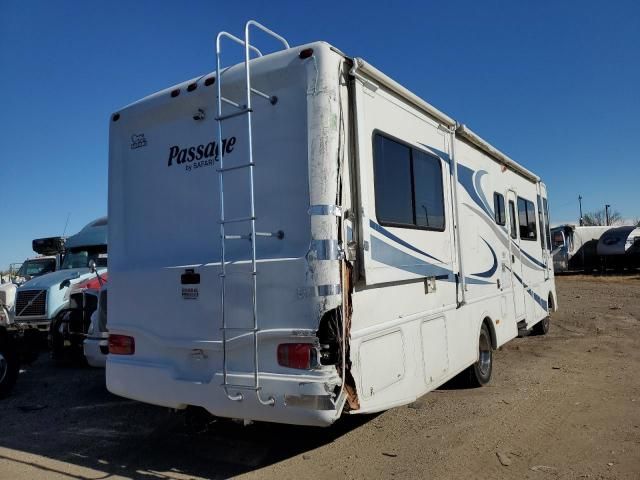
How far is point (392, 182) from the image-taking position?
14.8 feet

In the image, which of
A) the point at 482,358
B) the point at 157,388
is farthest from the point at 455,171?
the point at 157,388

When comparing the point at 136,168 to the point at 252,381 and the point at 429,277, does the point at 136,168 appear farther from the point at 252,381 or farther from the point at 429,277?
the point at 429,277

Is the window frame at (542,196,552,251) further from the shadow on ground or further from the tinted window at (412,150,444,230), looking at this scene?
the shadow on ground

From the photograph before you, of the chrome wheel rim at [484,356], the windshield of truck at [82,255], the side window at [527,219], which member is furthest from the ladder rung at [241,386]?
the windshield of truck at [82,255]

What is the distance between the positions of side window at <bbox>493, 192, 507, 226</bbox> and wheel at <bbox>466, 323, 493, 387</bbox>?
5.32 ft

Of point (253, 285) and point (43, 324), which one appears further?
point (43, 324)

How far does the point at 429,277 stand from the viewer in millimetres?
4977

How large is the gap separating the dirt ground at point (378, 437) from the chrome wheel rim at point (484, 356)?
0.21 metres

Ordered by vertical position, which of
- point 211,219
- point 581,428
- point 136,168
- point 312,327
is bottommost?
point 581,428

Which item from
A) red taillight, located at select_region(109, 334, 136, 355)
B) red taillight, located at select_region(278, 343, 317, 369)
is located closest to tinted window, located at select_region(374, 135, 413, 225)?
red taillight, located at select_region(278, 343, 317, 369)

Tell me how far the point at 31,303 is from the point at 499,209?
8546mm

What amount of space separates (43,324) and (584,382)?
9.06 m

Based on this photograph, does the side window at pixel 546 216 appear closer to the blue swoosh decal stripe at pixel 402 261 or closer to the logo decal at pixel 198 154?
the blue swoosh decal stripe at pixel 402 261

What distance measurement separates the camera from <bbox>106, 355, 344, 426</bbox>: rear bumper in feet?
11.8
